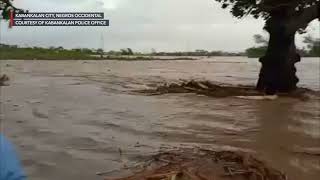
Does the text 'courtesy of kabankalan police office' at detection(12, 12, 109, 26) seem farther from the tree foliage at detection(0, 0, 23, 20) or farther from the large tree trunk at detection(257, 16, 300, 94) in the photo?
the large tree trunk at detection(257, 16, 300, 94)

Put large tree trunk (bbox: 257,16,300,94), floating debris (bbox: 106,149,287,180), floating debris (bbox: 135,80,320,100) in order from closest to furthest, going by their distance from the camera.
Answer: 1. floating debris (bbox: 106,149,287,180)
2. floating debris (bbox: 135,80,320,100)
3. large tree trunk (bbox: 257,16,300,94)

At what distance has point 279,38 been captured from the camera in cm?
1839

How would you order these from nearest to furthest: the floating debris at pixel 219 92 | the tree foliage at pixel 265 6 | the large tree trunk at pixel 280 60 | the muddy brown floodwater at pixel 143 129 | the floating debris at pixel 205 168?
the floating debris at pixel 205 168
the muddy brown floodwater at pixel 143 129
the tree foliage at pixel 265 6
the floating debris at pixel 219 92
the large tree trunk at pixel 280 60

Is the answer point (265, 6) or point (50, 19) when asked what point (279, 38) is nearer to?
point (265, 6)

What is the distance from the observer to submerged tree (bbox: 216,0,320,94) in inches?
690

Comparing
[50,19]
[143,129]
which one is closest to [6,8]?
[50,19]

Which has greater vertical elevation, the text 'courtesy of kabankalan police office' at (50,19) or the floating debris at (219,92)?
the text 'courtesy of kabankalan police office' at (50,19)

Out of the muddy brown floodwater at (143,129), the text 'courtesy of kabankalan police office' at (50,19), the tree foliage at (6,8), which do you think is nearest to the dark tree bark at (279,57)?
the muddy brown floodwater at (143,129)

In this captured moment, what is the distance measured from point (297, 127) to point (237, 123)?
47.4 inches

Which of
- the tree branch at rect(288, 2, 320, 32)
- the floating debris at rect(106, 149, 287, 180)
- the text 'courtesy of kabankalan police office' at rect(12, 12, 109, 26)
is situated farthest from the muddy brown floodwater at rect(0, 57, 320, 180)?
the tree branch at rect(288, 2, 320, 32)

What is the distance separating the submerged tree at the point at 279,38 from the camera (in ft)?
57.5

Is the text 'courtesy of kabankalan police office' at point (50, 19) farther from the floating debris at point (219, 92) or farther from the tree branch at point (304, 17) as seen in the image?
the tree branch at point (304, 17)

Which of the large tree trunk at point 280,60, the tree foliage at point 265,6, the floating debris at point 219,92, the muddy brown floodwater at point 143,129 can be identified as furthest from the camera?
the large tree trunk at point 280,60

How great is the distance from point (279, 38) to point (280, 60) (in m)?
0.72
